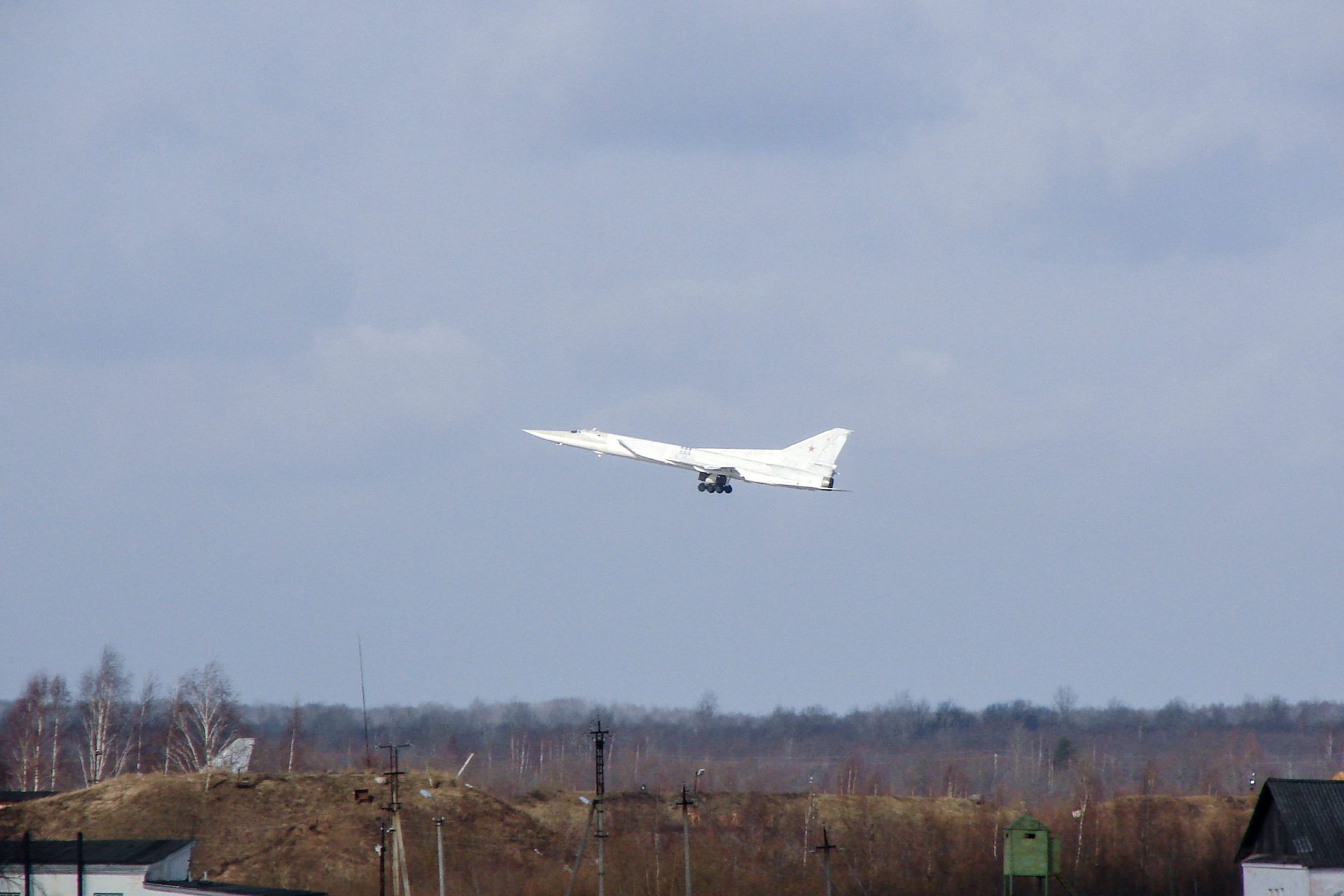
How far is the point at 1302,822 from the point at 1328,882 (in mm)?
1775

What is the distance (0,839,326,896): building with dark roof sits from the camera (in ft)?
143

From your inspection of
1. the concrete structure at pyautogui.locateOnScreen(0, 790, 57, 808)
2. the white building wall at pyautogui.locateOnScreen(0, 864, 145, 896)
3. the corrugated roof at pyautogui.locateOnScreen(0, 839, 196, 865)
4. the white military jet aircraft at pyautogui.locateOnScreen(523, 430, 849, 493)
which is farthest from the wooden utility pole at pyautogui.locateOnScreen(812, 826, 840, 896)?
the concrete structure at pyautogui.locateOnScreen(0, 790, 57, 808)

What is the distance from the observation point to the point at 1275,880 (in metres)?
44.7

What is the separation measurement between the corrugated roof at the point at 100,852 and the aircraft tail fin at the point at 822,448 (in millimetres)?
23842

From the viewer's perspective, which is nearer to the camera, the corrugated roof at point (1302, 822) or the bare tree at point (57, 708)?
the corrugated roof at point (1302, 822)

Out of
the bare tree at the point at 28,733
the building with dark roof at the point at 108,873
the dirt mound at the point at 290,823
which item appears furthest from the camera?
the bare tree at the point at 28,733

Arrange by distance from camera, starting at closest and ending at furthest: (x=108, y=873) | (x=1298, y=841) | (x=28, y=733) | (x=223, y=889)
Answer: (x=1298, y=841) → (x=108, y=873) → (x=223, y=889) → (x=28, y=733)

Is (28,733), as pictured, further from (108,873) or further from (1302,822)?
(1302,822)

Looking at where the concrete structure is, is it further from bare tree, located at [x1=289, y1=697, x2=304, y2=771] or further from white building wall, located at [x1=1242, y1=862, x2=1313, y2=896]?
white building wall, located at [x1=1242, y1=862, x2=1313, y2=896]

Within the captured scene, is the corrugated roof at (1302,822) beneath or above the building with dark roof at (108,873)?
above

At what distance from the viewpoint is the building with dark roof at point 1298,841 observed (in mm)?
43719

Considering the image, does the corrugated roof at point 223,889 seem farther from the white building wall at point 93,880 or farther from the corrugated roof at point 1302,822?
the corrugated roof at point 1302,822

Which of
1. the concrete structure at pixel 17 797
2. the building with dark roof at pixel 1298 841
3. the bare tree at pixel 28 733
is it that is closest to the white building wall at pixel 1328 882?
the building with dark roof at pixel 1298 841

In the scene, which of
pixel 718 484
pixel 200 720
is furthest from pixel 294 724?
pixel 718 484
